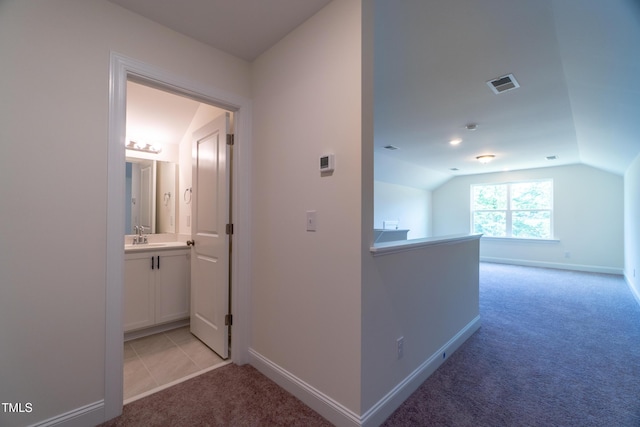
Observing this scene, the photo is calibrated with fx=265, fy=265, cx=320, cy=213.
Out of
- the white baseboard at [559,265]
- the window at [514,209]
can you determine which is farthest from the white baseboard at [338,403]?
the white baseboard at [559,265]

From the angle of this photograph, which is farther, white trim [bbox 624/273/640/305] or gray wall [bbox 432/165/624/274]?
gray wall [bbox 432/165/624/274]

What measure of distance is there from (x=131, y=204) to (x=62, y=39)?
194 cm

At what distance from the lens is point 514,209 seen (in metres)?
6.95

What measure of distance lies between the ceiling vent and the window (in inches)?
195

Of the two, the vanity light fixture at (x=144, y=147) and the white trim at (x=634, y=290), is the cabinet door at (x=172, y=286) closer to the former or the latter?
the vanity light fixture at (x=144, y=147)

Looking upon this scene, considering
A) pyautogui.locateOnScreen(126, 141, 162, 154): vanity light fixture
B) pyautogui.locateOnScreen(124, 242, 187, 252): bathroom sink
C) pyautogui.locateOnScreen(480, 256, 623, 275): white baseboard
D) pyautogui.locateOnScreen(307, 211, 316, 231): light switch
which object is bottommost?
pyautogui.locateOnScreen(480, 256, 623, 275): white baseboard

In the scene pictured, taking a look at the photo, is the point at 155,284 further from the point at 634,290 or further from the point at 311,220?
the point at 634,290

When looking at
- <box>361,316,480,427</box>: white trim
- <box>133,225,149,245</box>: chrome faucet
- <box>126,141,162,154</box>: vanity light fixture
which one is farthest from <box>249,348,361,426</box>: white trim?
<box>126,141,162,154</box>: vanity light fixture

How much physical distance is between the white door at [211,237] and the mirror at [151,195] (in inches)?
32.8

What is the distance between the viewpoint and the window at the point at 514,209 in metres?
6.52

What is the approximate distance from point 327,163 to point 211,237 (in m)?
1.41

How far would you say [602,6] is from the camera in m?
1.49

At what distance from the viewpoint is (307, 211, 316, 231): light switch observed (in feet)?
5.53

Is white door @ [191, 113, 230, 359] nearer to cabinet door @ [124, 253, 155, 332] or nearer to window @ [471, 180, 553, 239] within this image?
cabinet door @ [124, 253, 155, 332]
